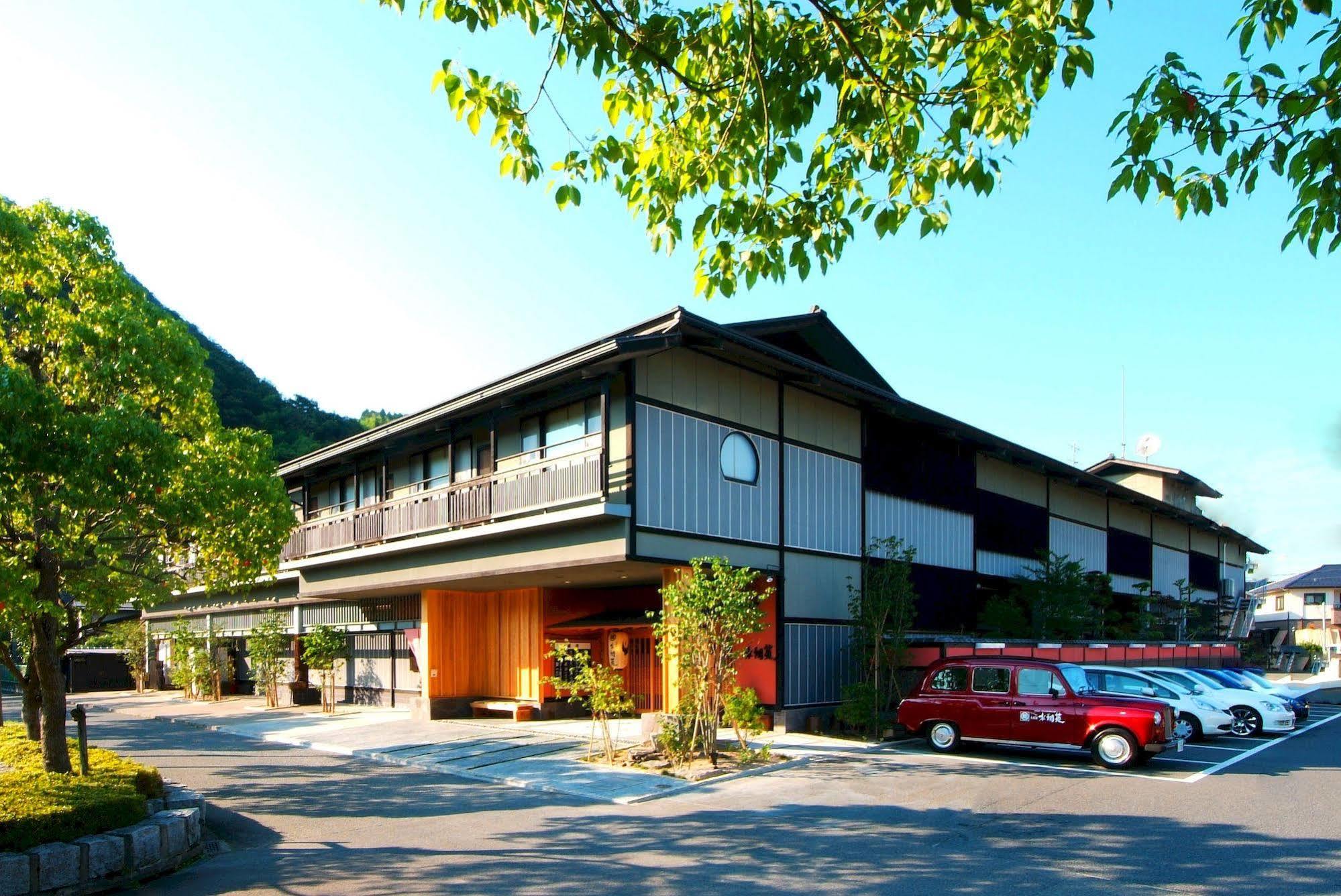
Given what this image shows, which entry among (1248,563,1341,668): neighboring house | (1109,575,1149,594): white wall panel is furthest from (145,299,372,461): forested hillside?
(1248,563,1341,668): neighboring house

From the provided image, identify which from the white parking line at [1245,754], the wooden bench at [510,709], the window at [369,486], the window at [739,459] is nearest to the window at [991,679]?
the white parking line at [1245,754]

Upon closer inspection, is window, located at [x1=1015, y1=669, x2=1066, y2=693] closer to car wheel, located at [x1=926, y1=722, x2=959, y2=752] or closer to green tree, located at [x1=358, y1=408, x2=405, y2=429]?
car wheel, located at [x1=926, y1=722, x2=959, y2=752]

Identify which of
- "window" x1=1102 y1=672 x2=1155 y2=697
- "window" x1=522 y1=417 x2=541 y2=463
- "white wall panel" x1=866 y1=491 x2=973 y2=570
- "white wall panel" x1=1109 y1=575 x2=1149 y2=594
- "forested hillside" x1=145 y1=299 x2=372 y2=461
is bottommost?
"window" x1=1102 y1=672 x2=1155 y2=697

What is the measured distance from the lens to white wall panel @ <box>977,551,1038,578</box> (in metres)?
28.4

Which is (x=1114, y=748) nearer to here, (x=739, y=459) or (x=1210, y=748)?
(x=1210, y=748)

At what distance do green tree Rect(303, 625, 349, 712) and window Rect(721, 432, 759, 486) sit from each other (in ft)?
45.4

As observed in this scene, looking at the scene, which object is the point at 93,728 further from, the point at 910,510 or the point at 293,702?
the point at 910,510

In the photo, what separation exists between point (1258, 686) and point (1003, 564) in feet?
23.7

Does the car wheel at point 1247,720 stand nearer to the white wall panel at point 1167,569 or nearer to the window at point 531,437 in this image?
the window at point 531,437

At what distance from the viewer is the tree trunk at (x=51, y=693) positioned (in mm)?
11680

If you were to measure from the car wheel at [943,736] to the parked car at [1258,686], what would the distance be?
913 cm

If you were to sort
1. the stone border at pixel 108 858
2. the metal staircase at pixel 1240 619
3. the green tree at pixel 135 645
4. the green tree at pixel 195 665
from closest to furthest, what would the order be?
the stone border at pixel 108 858 < the green tree at pixel 195 665 < the green tree at pixel 135 645 < the metal staircase at pixel 1240 619

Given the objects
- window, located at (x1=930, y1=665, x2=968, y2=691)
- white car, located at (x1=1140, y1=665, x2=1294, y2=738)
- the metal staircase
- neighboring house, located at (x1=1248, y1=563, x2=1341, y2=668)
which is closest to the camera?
window, located at (x1=930, y1=665, x2=968, y2=691)

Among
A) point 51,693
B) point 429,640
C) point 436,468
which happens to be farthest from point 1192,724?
point 51,693
